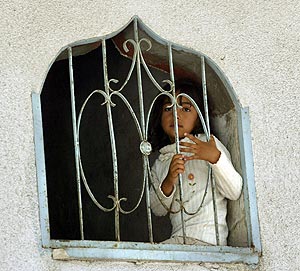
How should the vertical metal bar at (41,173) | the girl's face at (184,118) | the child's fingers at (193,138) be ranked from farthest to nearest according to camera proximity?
the girl's face at (184,118)
the child's fingers at (193,138)
the vertical metal bar at (41,173)

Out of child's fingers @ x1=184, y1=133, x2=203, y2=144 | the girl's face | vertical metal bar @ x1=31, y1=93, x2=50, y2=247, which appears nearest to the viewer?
vertical metal bar @ x1=31, y1=93, x2=50, y2=247

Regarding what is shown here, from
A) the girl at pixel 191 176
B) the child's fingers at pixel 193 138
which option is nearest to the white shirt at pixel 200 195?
the girl at pixel 191 176

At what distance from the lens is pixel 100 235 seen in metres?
6.55

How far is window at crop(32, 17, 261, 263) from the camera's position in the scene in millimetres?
5801

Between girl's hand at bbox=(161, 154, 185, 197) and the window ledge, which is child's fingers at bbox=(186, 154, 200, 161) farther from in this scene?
the window ledge

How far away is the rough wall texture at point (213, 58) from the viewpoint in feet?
17.2

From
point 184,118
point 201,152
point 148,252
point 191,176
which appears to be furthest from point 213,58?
point 148,252

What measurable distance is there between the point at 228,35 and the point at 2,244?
1504 millimetres

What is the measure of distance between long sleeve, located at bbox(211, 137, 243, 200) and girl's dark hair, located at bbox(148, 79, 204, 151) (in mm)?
322

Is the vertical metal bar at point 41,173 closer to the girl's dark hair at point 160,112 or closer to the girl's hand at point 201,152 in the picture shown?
the girl's hand at point 201,152

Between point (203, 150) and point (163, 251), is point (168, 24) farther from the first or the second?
point (163, 251)

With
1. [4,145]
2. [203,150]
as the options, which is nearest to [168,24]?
[203,150]

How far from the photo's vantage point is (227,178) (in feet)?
18.9

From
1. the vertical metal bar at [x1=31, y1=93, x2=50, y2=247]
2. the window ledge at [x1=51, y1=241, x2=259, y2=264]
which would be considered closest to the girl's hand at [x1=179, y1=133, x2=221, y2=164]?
the window ledge at [x1=51, y1=241, x2=259, y2=264]
